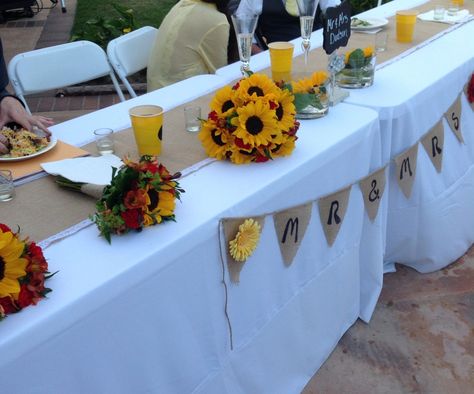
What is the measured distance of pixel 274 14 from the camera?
127 inches

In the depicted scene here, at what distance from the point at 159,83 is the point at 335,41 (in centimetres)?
99

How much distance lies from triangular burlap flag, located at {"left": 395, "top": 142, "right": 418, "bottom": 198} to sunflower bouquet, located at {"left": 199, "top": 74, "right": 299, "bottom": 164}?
1.97 ft

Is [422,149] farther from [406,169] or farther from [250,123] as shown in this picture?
[250,123]

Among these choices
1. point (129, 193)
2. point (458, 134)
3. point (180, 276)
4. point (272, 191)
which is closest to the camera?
point (129, 193)

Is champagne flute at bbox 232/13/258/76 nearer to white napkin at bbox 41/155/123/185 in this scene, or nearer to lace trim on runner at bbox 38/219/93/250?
white napkin at bbox 41/155/123/185

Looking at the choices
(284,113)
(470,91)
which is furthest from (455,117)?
(284,113)

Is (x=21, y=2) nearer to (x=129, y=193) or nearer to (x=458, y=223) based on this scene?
(x=458, y=223)

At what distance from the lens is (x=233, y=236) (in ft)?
4.08

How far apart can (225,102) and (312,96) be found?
41cm

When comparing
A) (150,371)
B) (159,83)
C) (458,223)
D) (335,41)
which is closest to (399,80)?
(335,41)

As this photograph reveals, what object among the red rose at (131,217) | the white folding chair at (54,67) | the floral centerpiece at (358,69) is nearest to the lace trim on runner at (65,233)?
the red rose at (131,217)

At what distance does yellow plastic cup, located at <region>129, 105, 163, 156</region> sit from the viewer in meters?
1.35

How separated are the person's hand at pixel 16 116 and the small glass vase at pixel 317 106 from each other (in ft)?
2.48

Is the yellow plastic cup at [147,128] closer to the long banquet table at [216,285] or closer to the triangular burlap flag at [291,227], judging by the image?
the long banquet table at [216,285]
